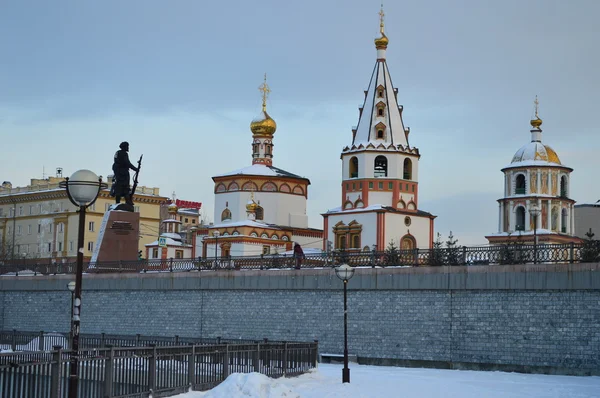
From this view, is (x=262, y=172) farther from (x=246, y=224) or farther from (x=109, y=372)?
(x=109, y=372)

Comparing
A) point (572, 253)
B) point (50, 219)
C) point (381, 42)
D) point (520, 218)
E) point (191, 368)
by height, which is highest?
point (381, 42)

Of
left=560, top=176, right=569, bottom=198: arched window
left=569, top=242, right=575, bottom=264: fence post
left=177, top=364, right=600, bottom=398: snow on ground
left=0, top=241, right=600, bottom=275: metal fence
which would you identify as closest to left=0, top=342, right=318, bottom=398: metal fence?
left=177, top=364, right=600, bottom=398: snow on ground

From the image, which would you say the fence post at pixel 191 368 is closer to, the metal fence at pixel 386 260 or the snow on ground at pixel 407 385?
the snow on ground at pixel 407 385

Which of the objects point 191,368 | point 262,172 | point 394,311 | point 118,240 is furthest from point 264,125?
point 191,368

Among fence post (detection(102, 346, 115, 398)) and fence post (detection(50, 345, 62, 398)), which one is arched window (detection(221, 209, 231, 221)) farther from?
fence post (detection(50, 345, 62, 398))

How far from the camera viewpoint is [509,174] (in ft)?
246

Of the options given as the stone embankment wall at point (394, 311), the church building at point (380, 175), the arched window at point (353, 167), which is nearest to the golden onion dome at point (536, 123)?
the church building at point (380, 175)

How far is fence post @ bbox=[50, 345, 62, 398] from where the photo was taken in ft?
56.7

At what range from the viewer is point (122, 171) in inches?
1620

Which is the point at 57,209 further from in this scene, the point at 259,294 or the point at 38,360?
the point at 38,360

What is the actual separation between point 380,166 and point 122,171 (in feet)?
94.2

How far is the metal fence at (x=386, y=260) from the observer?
29.3 m

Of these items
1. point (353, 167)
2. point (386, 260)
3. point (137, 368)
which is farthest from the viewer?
point (353, 167)

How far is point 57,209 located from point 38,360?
284 ft
